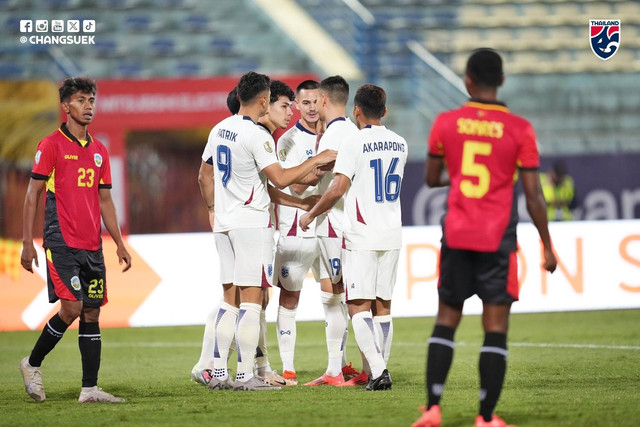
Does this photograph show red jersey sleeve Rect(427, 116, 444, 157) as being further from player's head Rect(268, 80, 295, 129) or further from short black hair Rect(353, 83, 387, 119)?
player's head Rect(268, 80, 295, 129)

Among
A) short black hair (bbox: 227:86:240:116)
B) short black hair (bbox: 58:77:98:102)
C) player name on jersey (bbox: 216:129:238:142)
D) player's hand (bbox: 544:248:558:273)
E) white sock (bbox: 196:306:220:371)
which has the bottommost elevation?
white sock (bbox: 196:306:220:371)

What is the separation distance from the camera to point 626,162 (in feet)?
58.2

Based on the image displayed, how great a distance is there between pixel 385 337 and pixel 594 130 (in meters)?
13.8

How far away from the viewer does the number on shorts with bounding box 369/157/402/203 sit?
704cm

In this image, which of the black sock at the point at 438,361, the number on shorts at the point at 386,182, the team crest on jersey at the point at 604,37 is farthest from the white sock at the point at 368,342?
the team crest on jersey at the point at 604,37

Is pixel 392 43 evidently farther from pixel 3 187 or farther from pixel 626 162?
pixel 3 187

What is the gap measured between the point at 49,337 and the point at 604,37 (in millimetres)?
15532

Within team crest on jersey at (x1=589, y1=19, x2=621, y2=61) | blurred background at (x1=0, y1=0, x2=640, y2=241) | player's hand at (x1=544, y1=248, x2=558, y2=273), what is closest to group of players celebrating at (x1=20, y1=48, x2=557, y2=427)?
player's hand at (x1=544, y1=248, x2=558, y2=273)

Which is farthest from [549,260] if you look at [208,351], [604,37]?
[604,37]

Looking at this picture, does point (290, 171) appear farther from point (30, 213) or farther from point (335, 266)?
point (30, 213)

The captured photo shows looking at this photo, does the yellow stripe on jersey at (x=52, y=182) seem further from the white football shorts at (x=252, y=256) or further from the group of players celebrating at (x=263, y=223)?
the white football shorts at (x=252, y=256)

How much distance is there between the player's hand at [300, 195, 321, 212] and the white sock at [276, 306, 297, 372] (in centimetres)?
93

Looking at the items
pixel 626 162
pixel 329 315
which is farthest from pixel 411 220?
pixel 329 315

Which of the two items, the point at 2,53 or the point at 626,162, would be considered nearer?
the point at 626,162
